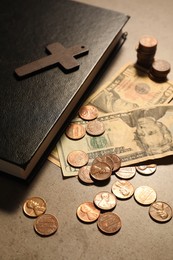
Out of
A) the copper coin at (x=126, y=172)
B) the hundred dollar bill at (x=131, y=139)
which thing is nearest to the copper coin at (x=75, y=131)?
the hundred dollar bill at (x=131, y=139)

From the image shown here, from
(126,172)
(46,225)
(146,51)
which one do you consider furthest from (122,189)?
(146,51)

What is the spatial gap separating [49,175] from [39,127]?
11cm

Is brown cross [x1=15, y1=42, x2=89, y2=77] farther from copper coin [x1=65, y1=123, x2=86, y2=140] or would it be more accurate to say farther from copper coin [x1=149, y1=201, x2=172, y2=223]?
copper coin [x1=149, y1=201, x2=172, y2=223]

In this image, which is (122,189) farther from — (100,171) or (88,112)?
(88,112)

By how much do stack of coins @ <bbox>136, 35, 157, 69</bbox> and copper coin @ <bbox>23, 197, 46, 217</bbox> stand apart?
50cm

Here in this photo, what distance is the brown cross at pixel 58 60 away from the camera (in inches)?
35.7

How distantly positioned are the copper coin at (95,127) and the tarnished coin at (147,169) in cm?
13

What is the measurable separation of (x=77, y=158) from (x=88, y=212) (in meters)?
0.13

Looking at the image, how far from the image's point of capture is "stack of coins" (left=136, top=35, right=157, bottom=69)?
3.34 ft

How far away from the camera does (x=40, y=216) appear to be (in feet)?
2.47

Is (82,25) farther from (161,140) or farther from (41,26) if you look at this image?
(161,140)

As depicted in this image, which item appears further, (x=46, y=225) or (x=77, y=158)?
(x=77, y=158)

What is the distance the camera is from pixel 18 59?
941mm

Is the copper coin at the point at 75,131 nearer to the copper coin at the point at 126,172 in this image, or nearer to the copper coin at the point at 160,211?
the copper coin at the point at 126,172
